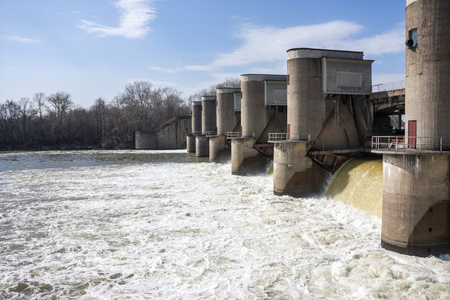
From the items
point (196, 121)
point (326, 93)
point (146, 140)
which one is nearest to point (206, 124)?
point (196, 121)

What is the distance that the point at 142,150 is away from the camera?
198 feet

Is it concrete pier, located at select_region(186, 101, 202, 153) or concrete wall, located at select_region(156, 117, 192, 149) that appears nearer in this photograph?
concrete pier, located at select_region(186, 101, 202, 153)

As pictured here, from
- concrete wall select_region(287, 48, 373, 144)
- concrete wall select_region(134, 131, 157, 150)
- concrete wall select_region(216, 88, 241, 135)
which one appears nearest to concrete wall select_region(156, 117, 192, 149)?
concrete wall select_region(134, 131, 157, 150)

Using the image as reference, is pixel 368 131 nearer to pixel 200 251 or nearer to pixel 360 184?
pixel 360 184

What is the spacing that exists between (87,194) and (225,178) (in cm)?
1054

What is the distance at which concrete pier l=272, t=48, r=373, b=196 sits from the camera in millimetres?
19797

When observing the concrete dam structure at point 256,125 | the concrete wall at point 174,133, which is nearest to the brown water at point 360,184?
the concrete dam structure at point 256,125

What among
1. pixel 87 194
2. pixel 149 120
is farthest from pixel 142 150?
pixel 87 194

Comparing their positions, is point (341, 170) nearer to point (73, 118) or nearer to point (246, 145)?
point (246, 145)

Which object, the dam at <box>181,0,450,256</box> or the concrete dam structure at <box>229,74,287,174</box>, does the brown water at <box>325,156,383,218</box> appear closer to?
the dam at <box>181,0,450,256</box>

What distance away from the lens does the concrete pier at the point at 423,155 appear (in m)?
10.7

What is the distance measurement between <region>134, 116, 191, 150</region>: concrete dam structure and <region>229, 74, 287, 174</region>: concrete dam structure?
34.3m

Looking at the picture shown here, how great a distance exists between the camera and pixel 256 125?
95.7 feet

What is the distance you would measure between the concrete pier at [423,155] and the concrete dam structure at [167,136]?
173 feet
